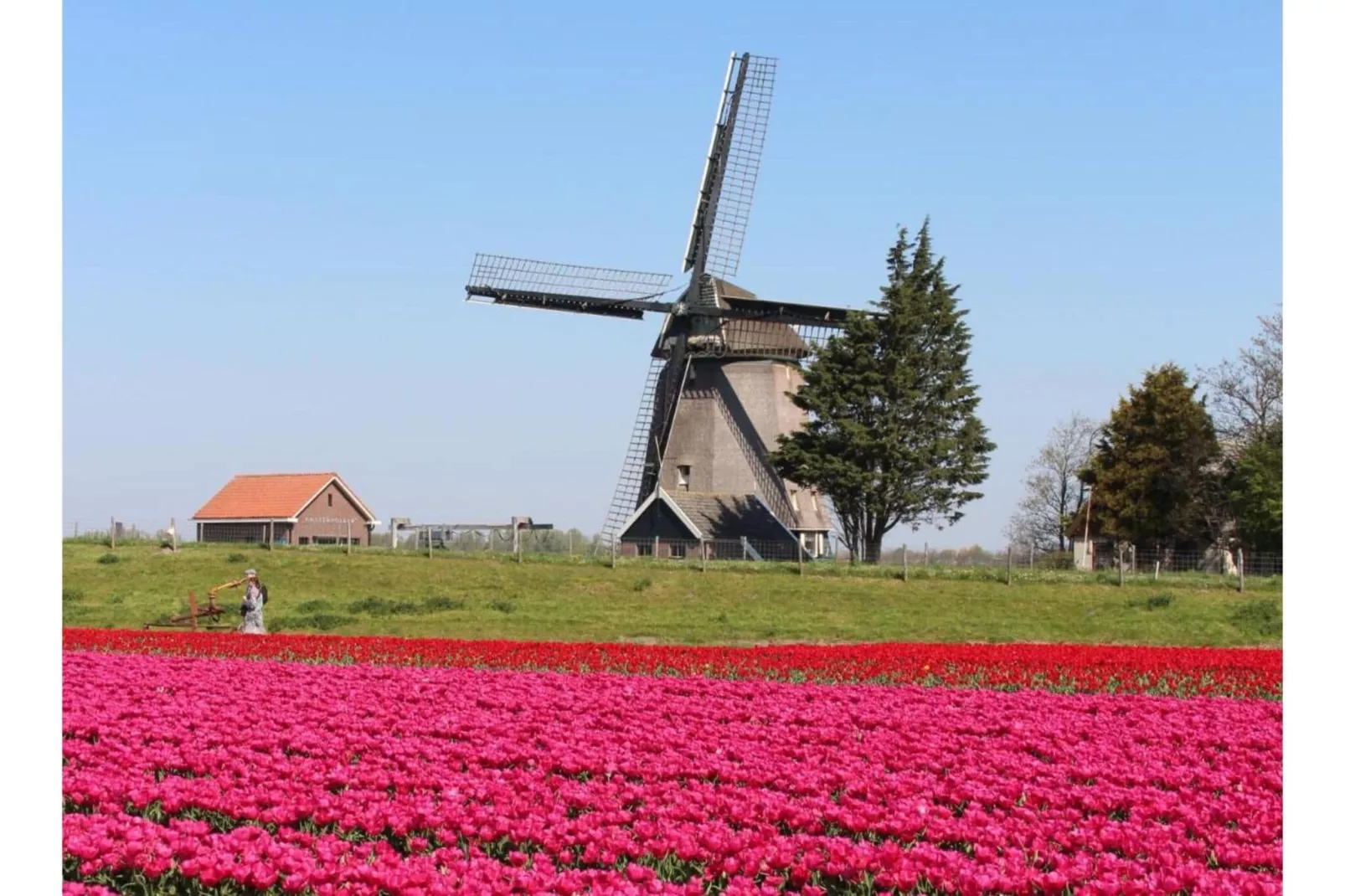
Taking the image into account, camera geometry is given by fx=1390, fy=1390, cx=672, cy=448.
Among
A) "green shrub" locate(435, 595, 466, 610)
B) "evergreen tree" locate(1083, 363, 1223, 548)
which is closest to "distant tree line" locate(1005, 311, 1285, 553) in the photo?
"evergreen tree" locate(1083, 363, 1223, 548)

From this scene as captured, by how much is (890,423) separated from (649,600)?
15334 mm

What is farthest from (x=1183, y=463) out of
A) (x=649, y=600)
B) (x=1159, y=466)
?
(x=649, y=600)

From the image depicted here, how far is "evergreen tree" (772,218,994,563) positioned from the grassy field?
8.43m

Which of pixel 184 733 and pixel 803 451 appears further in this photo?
pixel 803 451

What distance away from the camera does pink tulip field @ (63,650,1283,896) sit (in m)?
7.56

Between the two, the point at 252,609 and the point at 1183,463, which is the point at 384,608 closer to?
the point at 252,609

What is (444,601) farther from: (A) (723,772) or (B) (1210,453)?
(B) (1210,453)

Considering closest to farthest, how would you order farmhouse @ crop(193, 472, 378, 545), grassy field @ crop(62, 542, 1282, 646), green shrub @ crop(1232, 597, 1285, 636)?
grassy field @ crop(62, 542, 1282, 646) < green shrub @ crop(1232, 597, 1285, 636) < farmhouse @ crop(193, 472, 378, 545)

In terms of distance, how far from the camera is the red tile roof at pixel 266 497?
60.3 meters

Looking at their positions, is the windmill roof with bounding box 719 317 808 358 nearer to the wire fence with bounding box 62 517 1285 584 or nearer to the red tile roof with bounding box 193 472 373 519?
the wire fence with bounding box 62 517 1285 584

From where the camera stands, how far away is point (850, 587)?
120ft
